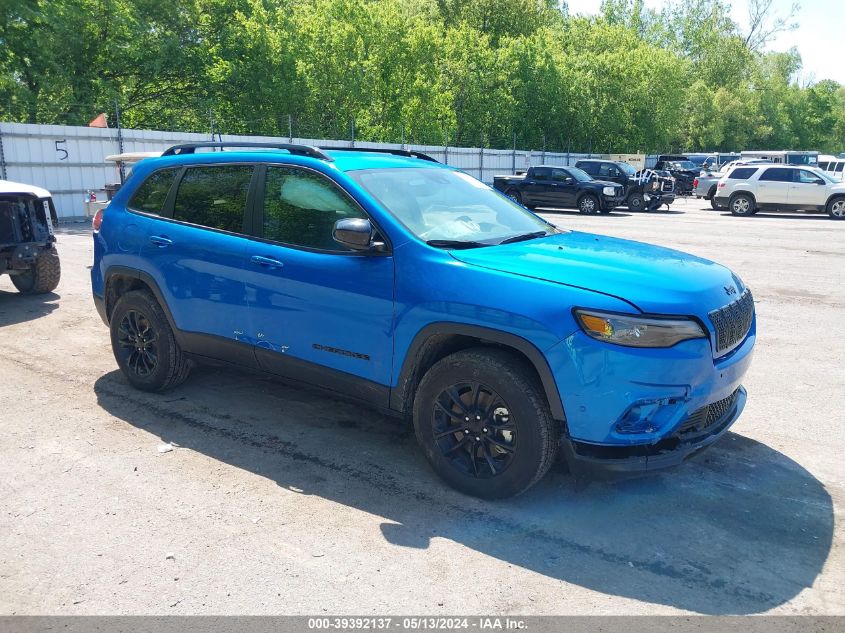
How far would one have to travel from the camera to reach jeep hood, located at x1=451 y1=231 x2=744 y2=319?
3412 mm

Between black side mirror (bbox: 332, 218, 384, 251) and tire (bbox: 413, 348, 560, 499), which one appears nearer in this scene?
tire (bbox: 413, 348, 560, 499)

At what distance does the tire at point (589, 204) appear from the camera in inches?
931

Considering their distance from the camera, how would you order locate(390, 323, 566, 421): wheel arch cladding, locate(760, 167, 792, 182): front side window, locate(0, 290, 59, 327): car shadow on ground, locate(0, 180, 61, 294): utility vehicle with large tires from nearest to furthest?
locate(390, 323, 566, 421): wheel arch cladding < locate(0, 290, 59, 327): car shadow on ground < locate(0, 180, 61, 294): utility vehicle with large tires < locate(760, 167, 792, 182): front side window

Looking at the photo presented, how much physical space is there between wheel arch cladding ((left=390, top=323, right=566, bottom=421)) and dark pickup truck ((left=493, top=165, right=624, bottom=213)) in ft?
65.7

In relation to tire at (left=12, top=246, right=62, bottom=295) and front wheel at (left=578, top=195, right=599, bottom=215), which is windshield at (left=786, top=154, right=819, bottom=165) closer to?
front wheel at (left=578, top=195, right=599, bottom=215)

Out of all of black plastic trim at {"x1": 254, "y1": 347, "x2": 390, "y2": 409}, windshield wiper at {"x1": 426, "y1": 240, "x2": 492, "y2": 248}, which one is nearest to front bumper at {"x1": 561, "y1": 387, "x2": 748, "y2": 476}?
black plastic trim at {"x1": 254, "y1": 347, "x2": 390, "y2": 409}

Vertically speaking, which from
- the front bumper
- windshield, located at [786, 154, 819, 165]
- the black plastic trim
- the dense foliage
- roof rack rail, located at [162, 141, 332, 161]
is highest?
the dense foliage

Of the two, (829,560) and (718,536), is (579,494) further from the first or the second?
(829,560)

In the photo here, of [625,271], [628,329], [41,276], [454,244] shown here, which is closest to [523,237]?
[454,244]

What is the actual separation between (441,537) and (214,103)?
2823 centimetres

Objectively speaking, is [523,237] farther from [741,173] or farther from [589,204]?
[741,173]

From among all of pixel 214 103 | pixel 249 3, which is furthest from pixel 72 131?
pixel 249 3

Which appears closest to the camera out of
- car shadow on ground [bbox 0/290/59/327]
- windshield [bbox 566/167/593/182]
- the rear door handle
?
the rear door handle

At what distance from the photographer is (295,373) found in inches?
173
